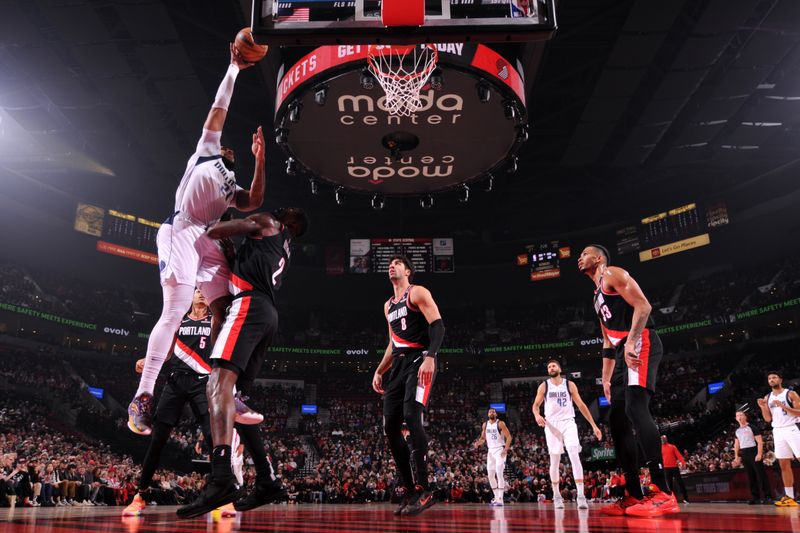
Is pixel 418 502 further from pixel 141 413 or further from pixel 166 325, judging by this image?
pixel 166 325

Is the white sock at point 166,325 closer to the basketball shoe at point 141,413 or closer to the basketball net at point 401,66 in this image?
the basketball shoe at point 141,413

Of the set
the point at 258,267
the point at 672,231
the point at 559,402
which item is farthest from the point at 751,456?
the point at 672,231

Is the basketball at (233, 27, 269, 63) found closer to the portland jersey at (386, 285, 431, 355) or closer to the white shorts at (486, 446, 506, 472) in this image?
the portland jersey at (386, 285, 431, 355)

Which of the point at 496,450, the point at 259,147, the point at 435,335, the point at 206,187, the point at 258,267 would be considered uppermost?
the point at 259,147

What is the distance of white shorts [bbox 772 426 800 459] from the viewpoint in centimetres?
795

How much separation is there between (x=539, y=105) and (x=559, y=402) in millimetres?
10487

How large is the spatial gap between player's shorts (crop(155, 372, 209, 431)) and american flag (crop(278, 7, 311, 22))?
3009 millimetres

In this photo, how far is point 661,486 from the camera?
435cm

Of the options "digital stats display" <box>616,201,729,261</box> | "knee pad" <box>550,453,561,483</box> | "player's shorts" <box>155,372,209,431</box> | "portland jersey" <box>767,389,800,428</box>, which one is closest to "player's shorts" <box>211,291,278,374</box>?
"player's shorts" <box>155,372,209,431</box>

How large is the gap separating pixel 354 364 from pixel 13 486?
66.2 ft

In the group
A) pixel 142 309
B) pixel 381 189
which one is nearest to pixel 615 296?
pixel 381 189

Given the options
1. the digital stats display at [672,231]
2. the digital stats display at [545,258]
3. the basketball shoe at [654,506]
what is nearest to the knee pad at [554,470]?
the basketball shoe at [654,506]

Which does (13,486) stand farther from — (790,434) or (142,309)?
(142,309)

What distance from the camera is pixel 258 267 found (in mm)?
3539
